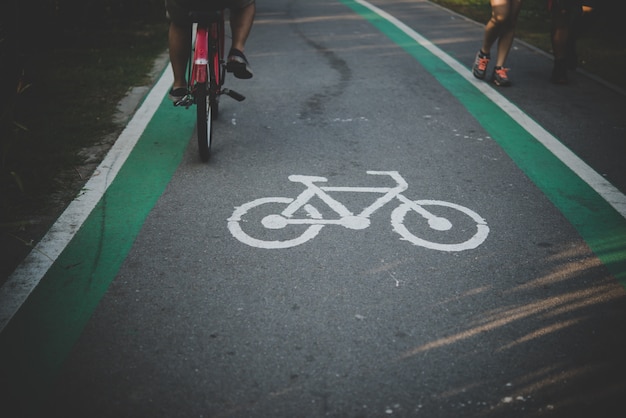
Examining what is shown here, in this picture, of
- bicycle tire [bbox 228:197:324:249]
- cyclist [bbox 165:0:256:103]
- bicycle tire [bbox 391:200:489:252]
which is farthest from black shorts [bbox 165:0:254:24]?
bicycle tire [bbox 391:200:489:252]

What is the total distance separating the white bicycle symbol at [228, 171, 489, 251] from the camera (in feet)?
12.8

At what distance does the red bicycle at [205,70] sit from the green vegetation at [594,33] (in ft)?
17.3

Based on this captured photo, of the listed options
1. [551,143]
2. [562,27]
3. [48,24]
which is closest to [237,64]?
[551,143]

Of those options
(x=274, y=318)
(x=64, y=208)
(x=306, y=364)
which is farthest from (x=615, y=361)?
(x=64, y=208)

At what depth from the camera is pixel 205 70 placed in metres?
4.89

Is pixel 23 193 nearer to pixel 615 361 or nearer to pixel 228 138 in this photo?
pixel 228 138

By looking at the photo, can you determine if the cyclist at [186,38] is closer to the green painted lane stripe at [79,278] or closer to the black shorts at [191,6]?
the black shorts at [191,6]

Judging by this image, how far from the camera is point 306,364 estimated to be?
2.79 metres

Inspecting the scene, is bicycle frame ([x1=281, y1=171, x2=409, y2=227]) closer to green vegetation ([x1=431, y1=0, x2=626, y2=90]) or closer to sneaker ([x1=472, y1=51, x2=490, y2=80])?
sneaker ([x1=472, y1=51, x2=490, y2=80])

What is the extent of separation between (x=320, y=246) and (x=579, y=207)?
2.01 m

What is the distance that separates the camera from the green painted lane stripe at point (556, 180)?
3998 millimetres

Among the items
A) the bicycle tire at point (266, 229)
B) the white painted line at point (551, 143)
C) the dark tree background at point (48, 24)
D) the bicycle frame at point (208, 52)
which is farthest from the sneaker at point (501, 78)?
the dark tree background at point (48, 24)

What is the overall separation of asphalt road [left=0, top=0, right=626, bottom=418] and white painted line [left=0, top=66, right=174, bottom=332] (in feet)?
0.28

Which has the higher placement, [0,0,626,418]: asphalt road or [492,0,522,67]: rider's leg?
[492,0,522,67]: rider's leg
